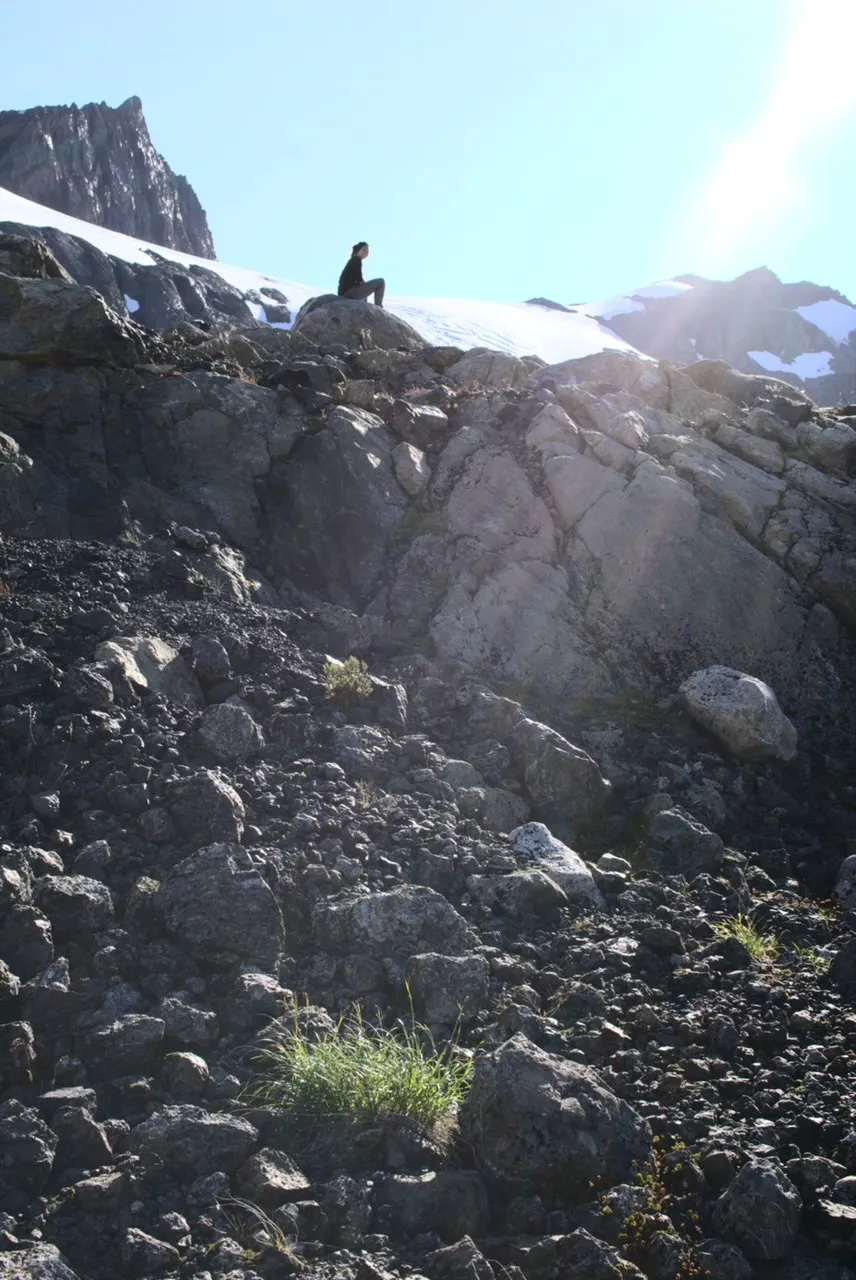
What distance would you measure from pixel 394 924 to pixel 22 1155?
2443 mm

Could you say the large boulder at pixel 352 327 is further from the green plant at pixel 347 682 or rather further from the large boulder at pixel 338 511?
the green plant at pixel 347 682

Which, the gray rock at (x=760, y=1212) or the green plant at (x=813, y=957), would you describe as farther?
the green plant at (x=813, y=957)

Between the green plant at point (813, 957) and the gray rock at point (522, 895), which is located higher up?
the green plant at point (813, 957)

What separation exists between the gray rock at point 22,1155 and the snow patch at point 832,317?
13283 cm

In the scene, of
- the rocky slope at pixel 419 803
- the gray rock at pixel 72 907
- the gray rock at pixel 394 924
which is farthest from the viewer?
the gray rock at pixel 394 924

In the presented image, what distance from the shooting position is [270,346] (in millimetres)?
15914

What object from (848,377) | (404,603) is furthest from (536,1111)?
(848,377)

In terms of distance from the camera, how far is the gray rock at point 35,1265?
384 centimetres

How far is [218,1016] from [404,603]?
5.93 metres

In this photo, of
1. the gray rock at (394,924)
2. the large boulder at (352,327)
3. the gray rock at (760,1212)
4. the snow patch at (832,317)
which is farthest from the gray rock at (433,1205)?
the snow patch at (832,317)

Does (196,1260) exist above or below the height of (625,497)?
below

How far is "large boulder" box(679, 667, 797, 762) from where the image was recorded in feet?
31.0

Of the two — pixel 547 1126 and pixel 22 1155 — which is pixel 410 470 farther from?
pixel 22 1155

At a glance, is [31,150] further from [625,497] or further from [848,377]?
[625,497]
